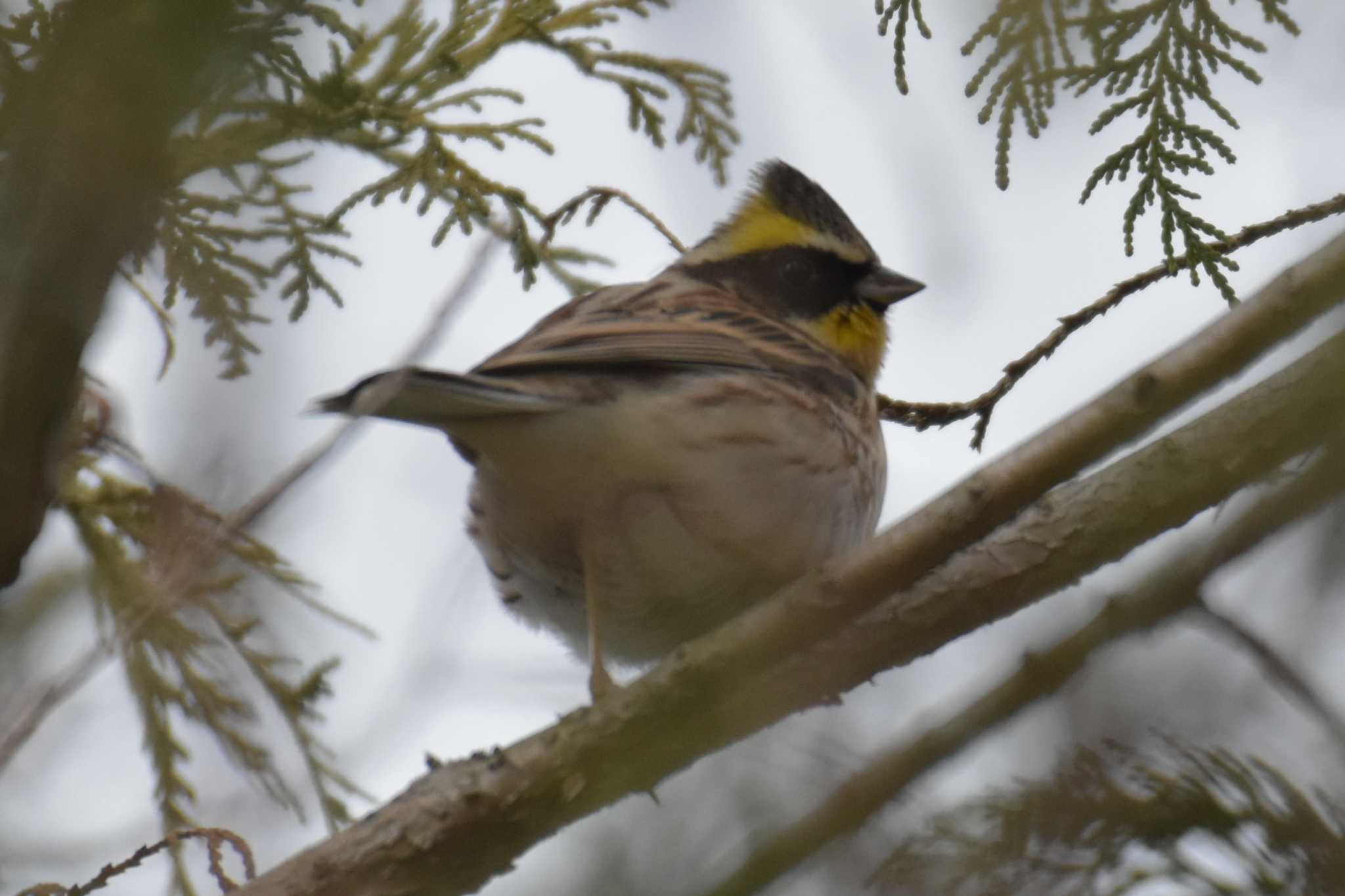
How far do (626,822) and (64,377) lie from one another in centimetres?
101

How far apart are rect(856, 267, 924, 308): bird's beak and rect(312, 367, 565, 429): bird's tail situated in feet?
5.13

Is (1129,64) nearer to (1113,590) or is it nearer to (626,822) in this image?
(1113,590)

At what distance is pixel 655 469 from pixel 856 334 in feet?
4.18

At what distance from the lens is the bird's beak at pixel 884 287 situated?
213 inches

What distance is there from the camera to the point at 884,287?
17.8 ft

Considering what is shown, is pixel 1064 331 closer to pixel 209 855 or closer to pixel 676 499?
pixel 676 499

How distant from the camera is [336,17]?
3490 millimetres

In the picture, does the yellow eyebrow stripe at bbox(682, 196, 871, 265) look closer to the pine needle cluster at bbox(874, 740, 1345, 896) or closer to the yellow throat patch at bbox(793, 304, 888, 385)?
the yellow throat patch at bbox(793, 304, 888, 385)

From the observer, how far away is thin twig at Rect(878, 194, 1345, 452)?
10.8 feet

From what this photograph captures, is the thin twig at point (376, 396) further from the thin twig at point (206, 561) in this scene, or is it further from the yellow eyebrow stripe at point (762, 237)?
the yellow eyebrow stripe at point (762, 237)

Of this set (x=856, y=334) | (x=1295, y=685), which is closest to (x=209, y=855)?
(x=1295, y=685)

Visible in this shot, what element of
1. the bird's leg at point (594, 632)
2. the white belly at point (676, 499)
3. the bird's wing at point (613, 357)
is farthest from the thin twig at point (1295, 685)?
the bird's leg at point (594, 632)

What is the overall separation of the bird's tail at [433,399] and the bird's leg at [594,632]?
1.64 ft

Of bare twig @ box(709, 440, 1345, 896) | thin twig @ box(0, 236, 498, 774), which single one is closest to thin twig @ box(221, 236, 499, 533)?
thin twig @ box(0, 236, 498, 774)
